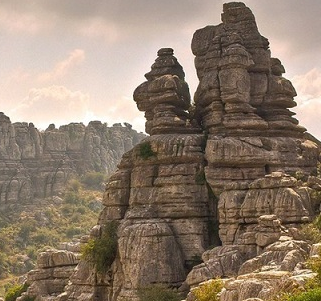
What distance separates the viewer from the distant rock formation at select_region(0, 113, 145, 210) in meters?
150

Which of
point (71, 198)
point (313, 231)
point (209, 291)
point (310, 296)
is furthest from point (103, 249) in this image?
point (71, 198)

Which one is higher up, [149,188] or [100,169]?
[100,169]

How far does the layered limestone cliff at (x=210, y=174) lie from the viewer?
4719 centimetres

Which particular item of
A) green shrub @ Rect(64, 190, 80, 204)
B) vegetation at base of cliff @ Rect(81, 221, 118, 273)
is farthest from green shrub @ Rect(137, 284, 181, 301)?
green shrub @ Rect(64, 190, 80, 204)

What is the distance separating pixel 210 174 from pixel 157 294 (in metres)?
8.82

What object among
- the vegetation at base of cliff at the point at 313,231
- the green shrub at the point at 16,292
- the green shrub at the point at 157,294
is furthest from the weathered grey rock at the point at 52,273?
the vegetation at base of cliff at the point at 313,231

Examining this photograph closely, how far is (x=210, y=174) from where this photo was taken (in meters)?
51.3

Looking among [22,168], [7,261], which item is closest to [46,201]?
[22,168]

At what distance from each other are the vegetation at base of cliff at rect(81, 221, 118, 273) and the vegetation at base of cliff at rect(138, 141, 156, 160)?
15.9 feet

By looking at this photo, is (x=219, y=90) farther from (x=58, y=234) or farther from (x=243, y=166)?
(x=58, y=234)

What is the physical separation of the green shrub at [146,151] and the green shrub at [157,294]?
30.8 feet

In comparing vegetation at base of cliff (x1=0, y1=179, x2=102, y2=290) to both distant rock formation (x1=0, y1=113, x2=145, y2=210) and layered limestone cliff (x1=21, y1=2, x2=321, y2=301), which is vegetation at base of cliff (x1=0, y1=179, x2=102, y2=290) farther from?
layered limestone cliff (x1=21, y1=2, x2=321, y2=301)

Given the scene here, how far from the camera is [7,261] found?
118000 mm

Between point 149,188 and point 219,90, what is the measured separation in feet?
26.2
